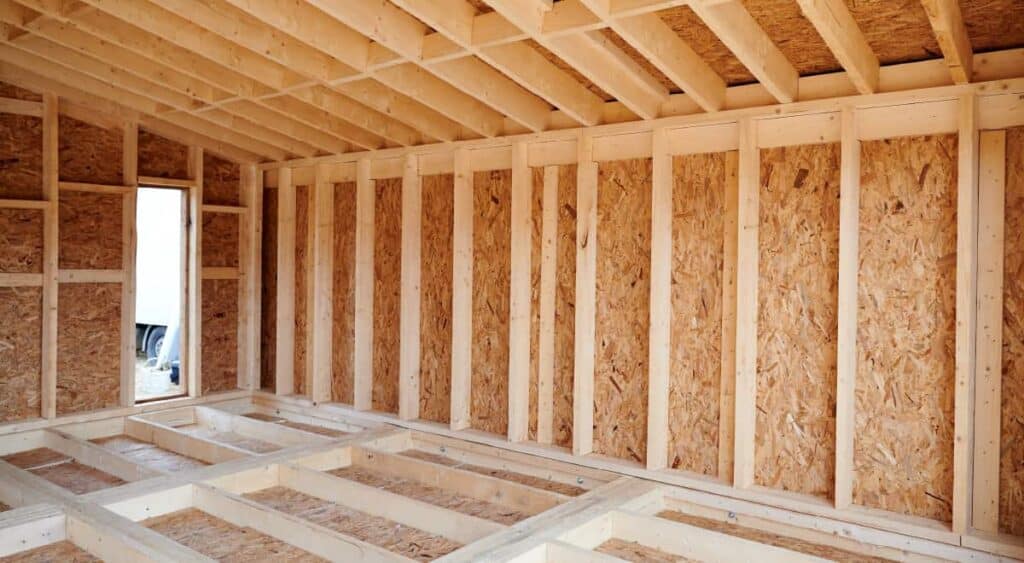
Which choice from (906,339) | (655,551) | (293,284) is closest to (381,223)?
(293,284)

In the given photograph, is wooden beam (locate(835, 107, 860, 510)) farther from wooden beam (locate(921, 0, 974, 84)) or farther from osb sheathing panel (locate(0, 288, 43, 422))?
osb sheathing panel (locate(0, 288, 43, 422))

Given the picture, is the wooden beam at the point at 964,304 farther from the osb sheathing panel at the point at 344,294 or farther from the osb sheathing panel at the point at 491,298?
the osb sheathing panel at the point at 344,294

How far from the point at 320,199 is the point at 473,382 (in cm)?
247

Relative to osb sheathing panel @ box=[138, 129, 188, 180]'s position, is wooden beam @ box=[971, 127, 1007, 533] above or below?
below

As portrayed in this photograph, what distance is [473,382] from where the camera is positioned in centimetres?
639

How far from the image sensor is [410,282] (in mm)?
6688

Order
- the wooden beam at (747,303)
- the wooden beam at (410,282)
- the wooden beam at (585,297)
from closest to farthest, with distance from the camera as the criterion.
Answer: the wooden beam at (747,303) < the wooden beam at (585,297) < the wooden beam at (410,282)

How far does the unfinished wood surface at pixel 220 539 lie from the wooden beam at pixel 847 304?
3.02 meters

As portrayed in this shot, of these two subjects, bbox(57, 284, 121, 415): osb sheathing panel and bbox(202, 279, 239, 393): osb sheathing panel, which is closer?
bbox(57, 284, 121, 415): osb sheathing panel

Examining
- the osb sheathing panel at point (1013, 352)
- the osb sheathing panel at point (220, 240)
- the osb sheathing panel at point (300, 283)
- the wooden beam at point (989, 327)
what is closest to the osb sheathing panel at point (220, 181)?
the osb sheathing panel at point (220, 240)

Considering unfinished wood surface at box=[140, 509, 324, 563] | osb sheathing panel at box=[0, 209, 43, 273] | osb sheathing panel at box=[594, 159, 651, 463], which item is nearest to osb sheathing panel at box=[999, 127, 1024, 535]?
osb sheathing panel at box=[594, 159, 651, 463]

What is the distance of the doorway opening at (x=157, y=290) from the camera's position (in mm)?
10273

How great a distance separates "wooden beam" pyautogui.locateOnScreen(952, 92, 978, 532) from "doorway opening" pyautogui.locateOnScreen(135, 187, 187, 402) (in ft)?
27.3

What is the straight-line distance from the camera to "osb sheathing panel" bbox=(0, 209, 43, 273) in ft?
20.9
